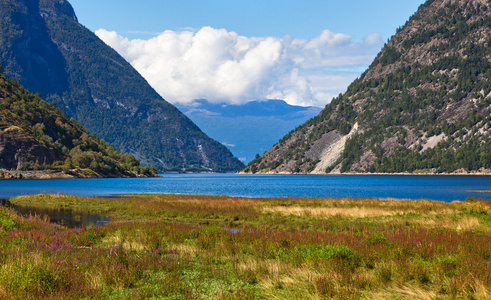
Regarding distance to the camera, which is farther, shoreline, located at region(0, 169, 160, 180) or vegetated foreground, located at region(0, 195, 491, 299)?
shoreline, located at region(0, 169, 160, 180)

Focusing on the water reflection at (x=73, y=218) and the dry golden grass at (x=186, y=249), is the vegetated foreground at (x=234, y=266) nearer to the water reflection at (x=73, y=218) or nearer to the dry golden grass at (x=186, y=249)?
the dry golden grass at (x=186, y=249)

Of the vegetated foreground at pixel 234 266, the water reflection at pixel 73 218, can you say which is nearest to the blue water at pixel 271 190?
the water reflection at pixel 73 218

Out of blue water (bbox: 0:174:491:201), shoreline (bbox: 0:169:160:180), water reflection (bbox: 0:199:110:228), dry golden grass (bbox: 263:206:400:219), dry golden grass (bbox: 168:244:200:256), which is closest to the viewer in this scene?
dry golden grass (bbox: 168:244:200:256)

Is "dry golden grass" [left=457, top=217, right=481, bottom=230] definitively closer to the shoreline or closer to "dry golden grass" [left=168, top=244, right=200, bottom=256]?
"dry golden grass" [left=168, top=244, right=200, bottom=256]

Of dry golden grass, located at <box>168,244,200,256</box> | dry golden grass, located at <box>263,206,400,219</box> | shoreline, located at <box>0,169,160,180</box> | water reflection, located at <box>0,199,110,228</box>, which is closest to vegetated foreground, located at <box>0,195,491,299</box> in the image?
dry golden grass, located at <box>168,244,200,256</box>

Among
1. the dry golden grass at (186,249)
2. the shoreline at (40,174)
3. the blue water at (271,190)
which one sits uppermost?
the shoreline at (40,174)

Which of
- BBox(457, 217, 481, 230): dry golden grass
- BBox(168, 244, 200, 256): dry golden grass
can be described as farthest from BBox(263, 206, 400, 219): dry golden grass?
BBox(168, 244, 200, 256): dry golden grass

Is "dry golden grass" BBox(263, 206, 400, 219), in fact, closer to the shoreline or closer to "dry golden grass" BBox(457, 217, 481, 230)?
"dry golden grass" BBox(457, 217, 481, 230)

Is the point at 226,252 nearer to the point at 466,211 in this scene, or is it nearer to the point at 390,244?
the point at 390,244

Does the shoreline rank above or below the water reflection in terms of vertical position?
above

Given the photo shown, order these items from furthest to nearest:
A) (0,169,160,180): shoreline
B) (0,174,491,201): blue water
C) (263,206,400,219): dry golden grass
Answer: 1. (0,169,160,180): shoreline
2. (0,174,491,201): blue water
3. (263,206,400,219): dry golden grass

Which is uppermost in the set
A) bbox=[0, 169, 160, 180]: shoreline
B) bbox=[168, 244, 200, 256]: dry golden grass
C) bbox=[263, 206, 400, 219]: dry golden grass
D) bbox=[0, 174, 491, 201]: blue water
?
bbox=[0, 169, 160, 180]: shoreline

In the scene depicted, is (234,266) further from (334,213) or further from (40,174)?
(40,174)

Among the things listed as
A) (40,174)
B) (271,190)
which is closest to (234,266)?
(271,190)
